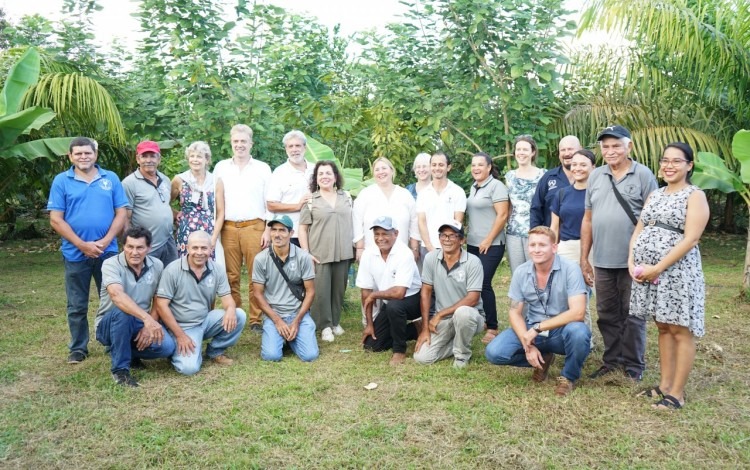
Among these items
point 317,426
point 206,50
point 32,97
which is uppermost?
point 206,50

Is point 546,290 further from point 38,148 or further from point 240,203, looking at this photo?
point 38,148

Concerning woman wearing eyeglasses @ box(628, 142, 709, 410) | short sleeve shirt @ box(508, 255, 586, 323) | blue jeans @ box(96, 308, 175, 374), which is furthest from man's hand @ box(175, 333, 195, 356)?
woman wearing eyeglasses @ box(628, 142, 709, 410)

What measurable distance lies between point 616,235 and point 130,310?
353 cm

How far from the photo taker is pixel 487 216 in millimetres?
6059

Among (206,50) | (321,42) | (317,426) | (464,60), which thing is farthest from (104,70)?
(317,426)

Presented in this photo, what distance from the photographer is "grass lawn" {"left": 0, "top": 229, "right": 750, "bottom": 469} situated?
365 cm

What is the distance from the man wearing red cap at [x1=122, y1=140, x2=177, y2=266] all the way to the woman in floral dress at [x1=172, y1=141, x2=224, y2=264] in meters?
0.30

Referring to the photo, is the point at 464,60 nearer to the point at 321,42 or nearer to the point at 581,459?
the point at 321,42

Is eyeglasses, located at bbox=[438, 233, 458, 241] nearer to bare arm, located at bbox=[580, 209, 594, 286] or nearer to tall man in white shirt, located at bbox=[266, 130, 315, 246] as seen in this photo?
bare arm, located at bbox=[580, 209, 594, 286]

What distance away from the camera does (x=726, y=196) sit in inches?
536

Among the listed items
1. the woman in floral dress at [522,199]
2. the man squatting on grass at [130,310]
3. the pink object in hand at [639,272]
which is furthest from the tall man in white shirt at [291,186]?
the pink object in hand at [639,272]

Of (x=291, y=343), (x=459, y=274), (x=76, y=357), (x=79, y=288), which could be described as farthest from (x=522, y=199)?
(x=76, y=357)

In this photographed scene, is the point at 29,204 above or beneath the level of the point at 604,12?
beneath

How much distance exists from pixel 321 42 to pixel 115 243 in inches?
239
